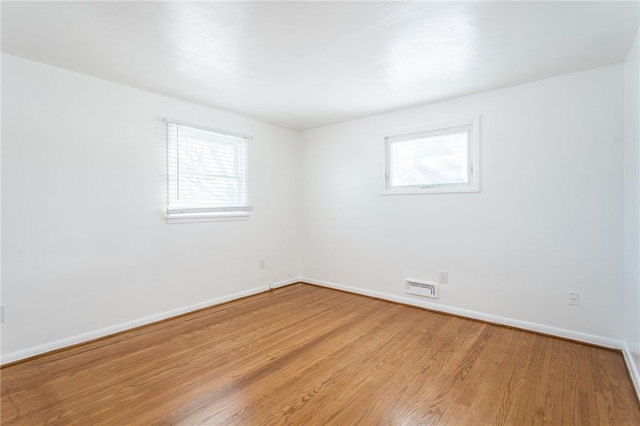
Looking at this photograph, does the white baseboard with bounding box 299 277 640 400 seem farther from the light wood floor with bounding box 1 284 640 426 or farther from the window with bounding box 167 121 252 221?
the window with bounding box 167 121 252 221

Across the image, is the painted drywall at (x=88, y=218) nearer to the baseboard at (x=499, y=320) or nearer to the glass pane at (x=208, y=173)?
the glass pane at (x=208, y=173)

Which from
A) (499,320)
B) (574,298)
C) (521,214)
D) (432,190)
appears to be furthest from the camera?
(432,190)

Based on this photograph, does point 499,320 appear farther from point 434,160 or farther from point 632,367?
point 434,160

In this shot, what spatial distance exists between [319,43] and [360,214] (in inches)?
93.4

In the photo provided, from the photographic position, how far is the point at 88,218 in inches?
108

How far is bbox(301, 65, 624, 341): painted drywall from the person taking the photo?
8.43 feet

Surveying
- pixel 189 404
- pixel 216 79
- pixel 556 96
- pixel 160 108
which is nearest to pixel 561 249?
pixel 556 96

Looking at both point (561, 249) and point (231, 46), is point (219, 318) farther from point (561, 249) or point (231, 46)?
point (561, 249)

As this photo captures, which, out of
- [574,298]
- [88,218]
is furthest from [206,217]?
[574,298]

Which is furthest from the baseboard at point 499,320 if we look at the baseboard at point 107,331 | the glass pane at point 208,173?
the glass pane at point 208,173

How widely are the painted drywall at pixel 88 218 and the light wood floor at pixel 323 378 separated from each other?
306mm

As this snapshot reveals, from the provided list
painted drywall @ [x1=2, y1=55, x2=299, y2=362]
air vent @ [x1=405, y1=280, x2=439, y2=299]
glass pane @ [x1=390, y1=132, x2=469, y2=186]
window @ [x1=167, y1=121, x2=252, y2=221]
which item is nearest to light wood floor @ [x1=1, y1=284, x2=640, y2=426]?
painted drywall @ [x1=2, y1=55, x2=299, y2=362]

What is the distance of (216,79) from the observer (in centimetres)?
280

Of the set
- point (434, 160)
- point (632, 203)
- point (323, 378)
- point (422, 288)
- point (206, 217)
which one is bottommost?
point (323, 378)
